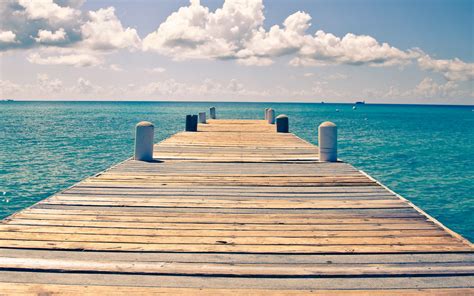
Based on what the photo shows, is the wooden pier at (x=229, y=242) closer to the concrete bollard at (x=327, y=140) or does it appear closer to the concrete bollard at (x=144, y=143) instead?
the concrete bollard at (x=327, y=140)

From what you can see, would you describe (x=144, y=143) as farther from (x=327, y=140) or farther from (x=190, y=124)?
(x=190, y=124)

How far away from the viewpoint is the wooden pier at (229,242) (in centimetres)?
403

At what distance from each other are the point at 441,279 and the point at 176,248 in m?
2.78

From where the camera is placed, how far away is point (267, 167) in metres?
10.6

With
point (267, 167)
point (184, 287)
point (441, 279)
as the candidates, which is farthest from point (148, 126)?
point (441, 279)

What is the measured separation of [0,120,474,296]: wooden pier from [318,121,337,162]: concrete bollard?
2.57 meters

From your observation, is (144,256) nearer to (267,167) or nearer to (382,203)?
(382,203)

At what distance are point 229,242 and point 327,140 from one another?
6797 mm

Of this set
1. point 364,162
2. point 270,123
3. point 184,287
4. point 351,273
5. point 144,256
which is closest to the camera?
point 184,287

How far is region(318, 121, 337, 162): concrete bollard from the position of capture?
1088 centimetres

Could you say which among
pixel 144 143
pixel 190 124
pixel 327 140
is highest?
pixel 190 124

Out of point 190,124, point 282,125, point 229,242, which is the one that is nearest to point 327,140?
point 229,242

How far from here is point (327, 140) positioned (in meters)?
11.2

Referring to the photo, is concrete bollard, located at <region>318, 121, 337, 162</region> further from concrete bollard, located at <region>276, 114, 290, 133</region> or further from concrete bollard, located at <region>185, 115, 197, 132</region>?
concrete bollard, located at <region>185, 115, 197, 132</region>
